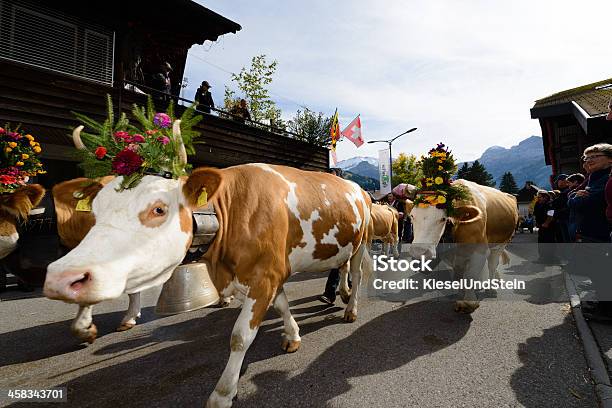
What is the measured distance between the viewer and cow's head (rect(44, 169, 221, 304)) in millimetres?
1621

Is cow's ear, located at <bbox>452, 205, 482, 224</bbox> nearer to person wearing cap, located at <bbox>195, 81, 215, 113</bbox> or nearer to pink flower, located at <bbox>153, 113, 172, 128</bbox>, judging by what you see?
pink flower, located at <bbox>153, 113, 172, 128</bbox>

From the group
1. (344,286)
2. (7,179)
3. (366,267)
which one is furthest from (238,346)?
(366,267)

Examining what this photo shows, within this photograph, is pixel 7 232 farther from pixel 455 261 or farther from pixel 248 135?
pixel 248 135

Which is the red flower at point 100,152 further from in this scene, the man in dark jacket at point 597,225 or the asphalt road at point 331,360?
the man in dark jacket at point 597,225

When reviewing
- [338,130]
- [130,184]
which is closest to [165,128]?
[130,184]

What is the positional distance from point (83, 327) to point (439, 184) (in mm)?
4673

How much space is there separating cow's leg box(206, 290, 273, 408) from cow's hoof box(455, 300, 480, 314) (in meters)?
3.01

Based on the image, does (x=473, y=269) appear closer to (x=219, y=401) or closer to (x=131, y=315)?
(x=219, y=401)

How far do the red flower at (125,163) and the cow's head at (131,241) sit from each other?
68mm

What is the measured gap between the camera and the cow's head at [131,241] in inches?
63.8

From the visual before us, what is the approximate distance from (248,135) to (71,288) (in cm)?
1015

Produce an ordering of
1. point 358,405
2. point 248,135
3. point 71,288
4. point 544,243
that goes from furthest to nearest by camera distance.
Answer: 1. point 248,135
2. point 544,243
3. point 358,405
4. point 71,288

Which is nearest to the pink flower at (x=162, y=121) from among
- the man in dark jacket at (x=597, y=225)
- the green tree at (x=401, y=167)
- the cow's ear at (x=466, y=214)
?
the cow's ear at (x=466, y=214)

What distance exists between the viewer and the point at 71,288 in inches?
62.5
